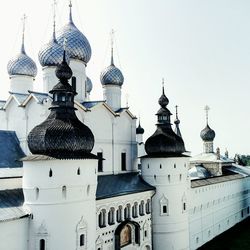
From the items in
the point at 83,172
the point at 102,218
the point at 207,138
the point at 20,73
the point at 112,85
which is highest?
the point at 20,73

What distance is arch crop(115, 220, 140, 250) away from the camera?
680 inches

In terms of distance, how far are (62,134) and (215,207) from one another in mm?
18638

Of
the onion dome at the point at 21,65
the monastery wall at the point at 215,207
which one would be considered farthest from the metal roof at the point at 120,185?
the onion dome at the point at 21,65

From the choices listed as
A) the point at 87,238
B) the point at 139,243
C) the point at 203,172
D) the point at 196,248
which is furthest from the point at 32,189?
the point at 203,172

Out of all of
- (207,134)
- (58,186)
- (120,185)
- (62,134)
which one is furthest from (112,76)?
(207,134)

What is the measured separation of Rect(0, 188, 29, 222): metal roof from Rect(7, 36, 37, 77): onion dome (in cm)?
794

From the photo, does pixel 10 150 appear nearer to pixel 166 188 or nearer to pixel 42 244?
pixel 42 244

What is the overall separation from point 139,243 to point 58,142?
326 inches

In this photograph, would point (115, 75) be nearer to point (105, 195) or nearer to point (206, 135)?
point (105, 195)

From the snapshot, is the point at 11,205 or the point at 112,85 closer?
the point at 11,205

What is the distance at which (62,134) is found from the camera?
1410 centimetres

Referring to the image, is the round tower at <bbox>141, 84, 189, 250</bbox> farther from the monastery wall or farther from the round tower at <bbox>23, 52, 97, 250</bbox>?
the round tower at <bbox>23, 52, 97, 250</bbox>

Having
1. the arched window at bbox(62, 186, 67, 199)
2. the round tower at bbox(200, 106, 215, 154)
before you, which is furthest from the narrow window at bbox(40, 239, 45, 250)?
the round tower at bbox(200, 106, 215, 154)

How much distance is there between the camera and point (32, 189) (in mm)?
13992
